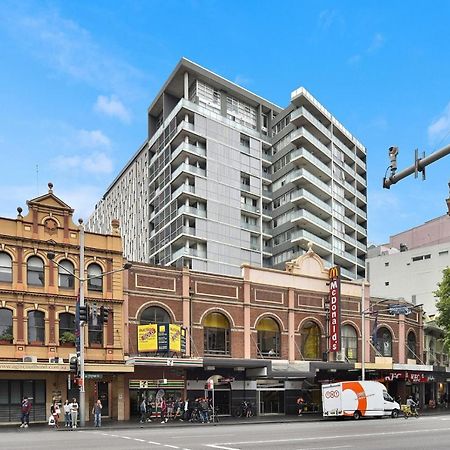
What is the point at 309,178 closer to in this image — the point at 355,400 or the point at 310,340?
the point at 310,340

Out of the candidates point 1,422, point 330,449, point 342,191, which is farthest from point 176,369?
point 342,191

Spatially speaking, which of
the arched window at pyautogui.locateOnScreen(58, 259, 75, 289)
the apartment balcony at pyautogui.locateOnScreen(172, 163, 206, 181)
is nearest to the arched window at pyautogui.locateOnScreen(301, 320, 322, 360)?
the arched window at pyautogui.locateOnScreen(58, 259, 75, 289)

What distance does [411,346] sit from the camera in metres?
56.6

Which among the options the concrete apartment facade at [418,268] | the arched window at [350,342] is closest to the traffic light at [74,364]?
the arched window at [350,342]

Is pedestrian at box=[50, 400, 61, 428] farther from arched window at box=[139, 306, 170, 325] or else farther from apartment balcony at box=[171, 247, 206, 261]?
apartment balcony at box=[171, 247, 206, 261]

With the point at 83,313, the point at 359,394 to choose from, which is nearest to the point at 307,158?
the point at 359,394

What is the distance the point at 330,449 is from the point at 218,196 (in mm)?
61620

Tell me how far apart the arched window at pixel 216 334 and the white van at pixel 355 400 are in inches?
326

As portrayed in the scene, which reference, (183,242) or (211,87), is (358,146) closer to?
(211,87)

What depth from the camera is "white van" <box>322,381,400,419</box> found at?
124ft

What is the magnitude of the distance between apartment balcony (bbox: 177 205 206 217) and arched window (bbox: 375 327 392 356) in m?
30.5

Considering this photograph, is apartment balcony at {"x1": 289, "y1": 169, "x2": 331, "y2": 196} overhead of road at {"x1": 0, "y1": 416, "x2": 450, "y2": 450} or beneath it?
overhead

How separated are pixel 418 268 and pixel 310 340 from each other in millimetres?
37844

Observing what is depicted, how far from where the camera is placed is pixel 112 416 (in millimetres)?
39219
